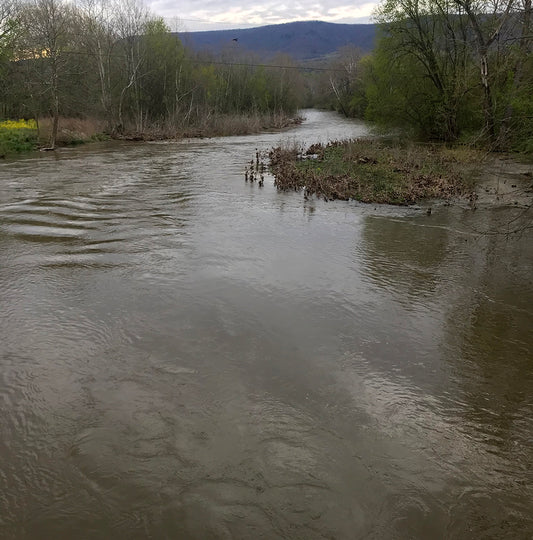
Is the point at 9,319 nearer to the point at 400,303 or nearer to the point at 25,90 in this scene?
the point at 400,303

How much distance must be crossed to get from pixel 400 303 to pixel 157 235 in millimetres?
5959

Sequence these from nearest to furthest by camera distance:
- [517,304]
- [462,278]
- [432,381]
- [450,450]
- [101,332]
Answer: [450,450], [432,381], [101,332], [517,304], [462,278]

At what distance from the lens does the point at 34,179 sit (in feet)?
58.8

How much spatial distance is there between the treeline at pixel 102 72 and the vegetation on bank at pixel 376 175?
53.9 ft

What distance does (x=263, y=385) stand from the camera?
17.8ft

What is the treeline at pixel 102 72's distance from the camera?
29.7 metres

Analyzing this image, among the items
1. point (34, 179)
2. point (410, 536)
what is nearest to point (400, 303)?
point (410, 536)

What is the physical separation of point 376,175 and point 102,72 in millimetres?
27017

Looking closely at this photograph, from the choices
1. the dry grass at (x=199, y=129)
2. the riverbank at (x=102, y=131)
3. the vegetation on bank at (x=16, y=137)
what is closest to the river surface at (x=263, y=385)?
the vegetation on bank at (x=16, y=137)

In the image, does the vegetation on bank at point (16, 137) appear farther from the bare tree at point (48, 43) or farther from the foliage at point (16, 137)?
the bare tree at point (48, 43)

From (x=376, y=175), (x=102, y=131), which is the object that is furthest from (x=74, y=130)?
(x=376, y=175)

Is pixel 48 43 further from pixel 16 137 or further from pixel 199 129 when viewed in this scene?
pixel 199 129

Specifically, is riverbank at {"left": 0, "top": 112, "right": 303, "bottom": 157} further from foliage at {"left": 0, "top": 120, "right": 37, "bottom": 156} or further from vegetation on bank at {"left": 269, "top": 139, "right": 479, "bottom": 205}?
vegetation on bank at {"left": 269, "top": 139, "right": 479, "bottom": 205}

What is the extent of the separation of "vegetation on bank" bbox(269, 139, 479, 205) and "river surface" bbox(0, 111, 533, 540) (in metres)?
4.30
